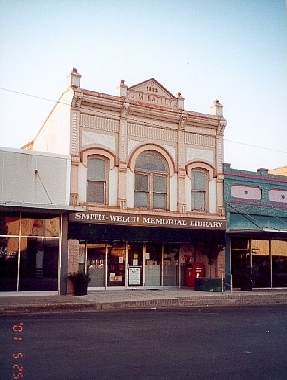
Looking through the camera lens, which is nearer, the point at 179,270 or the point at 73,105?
the point at 73,105

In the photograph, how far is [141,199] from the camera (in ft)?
76.4

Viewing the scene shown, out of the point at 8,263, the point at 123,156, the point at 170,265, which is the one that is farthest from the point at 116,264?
the point at 8,263

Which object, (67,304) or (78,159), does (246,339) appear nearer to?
(67,304)

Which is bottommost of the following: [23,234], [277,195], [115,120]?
[23,234]

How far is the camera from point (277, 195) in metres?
27.3

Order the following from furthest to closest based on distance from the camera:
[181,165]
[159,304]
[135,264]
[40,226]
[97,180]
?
[181,165]
[135,264]
[97,180]
[40,226]
[159,304]

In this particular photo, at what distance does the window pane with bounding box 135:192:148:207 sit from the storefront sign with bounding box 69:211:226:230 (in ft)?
2.40

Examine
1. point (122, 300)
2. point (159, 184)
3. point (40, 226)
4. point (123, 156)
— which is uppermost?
point (123, 156)

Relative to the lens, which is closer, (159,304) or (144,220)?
(159,304)

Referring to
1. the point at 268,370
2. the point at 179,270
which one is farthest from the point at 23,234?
the point at 268,370

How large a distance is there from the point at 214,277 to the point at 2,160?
38.9ft

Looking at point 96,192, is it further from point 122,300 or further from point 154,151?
point 122,300

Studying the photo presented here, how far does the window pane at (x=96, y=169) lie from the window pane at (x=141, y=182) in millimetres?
1728

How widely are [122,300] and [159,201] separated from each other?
689cm
